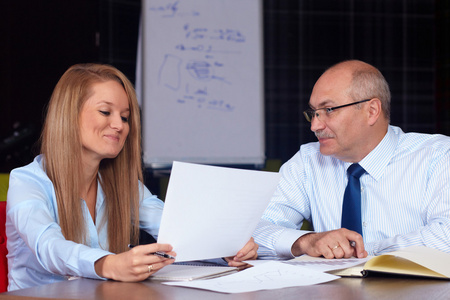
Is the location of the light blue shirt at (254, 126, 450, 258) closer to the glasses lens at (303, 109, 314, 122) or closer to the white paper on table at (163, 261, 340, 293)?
the glasses lens at (303, 109, 314, 122)

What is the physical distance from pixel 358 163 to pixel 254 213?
0.83m

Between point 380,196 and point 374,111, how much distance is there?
1.10 feet

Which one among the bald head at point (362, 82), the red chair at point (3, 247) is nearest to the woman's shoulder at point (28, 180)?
the red chair at point (3, 247)

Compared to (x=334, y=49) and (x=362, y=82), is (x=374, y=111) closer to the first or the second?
(x=362, y=82)

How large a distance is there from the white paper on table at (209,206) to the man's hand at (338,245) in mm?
263

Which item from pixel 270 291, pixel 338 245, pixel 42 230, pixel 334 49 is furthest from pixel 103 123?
pixel 334 49

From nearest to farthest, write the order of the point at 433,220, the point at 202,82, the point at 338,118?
the point at 433,220
the point at 338,118
the point at 202,82

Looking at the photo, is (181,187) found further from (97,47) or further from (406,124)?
(406,124)

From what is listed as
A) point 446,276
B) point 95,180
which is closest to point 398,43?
point 95,180

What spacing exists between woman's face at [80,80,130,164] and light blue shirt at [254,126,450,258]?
0.54m

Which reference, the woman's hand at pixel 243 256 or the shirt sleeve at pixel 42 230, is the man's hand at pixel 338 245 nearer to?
the woman's hand at pixel 243 256

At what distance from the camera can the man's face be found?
6.66 feet

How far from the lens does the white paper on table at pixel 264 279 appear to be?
103cm

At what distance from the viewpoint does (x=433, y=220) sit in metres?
1.73
